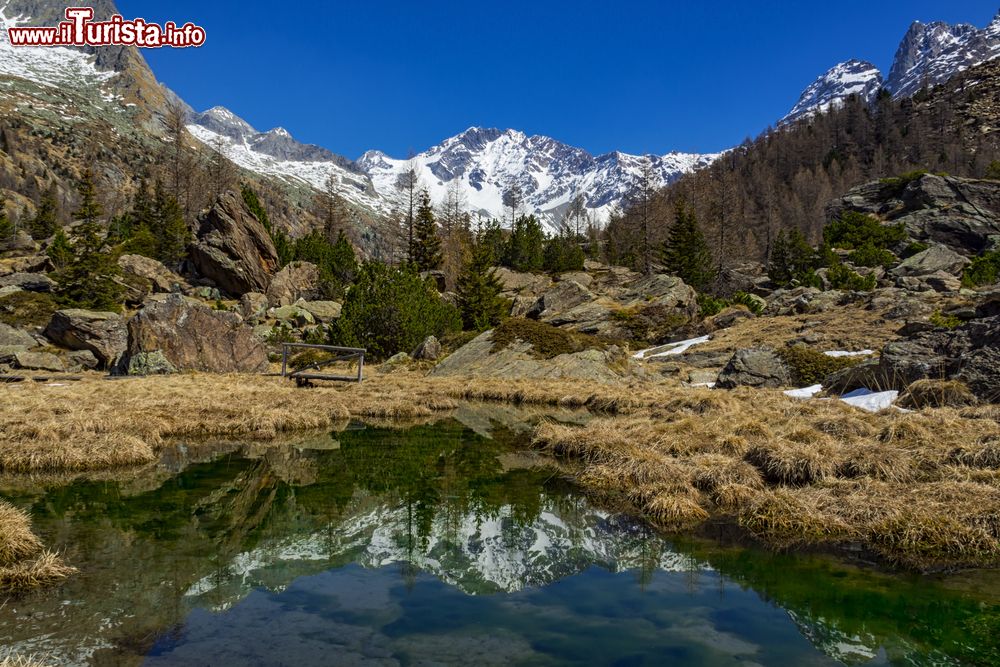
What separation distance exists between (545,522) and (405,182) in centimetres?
7191

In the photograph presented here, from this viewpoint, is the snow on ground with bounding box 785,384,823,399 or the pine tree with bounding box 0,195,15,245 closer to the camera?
the snow on ground with bounding box 785,384,823,399

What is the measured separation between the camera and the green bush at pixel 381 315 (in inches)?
1558

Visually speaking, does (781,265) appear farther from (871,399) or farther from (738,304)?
(871,399)

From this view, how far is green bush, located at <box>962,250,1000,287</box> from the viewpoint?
137ft

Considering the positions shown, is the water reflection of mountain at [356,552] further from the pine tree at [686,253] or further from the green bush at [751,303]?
the pine tree at [686,253]

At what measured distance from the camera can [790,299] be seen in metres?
46.8

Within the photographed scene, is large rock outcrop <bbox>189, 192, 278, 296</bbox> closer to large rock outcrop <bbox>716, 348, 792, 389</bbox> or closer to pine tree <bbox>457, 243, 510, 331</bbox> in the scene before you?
pine tree <bbox>457, 243, 510, 331</bbox>

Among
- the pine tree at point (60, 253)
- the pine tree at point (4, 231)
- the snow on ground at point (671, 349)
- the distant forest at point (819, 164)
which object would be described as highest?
the distant forest at point (819, 164)

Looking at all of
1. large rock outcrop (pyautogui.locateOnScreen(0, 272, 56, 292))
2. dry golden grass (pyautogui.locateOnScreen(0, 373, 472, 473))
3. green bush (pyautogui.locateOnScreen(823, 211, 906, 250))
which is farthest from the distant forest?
large rock outcrop (pyautogui.locateOnScreen(0, 272, 56, 292))

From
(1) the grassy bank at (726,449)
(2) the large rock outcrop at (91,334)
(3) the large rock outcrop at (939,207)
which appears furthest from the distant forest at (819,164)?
(1) the grassy bank at (726,449)

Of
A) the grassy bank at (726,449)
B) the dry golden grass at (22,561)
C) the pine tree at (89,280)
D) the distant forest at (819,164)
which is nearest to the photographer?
the dry golden grass at (22,561)

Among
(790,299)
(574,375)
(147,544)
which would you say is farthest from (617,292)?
(147,544)

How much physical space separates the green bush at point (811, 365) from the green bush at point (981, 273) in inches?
915

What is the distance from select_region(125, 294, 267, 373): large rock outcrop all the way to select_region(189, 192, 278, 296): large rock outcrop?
2172 cm
